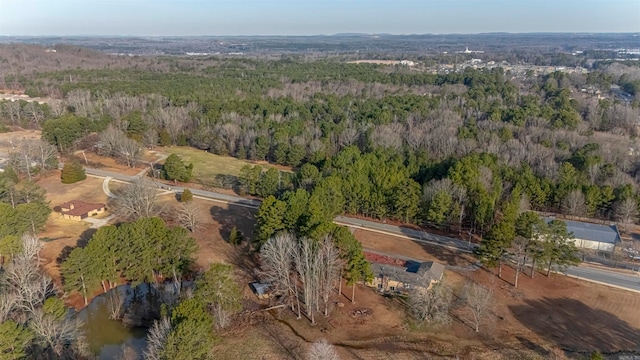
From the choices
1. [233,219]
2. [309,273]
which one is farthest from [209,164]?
[309,273]

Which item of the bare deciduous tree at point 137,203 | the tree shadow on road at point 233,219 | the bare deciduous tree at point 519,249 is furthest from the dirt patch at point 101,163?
the bare deciduous tree at point 519,249

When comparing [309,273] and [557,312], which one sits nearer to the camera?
[309,273]

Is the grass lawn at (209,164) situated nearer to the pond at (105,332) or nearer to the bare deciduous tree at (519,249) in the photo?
the pond at (105,332)

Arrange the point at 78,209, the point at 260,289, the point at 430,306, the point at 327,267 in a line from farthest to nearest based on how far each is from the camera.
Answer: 1. the point at 78,209
2. the point at 260,289
3. the point at 327,267
4. the point at 430,306

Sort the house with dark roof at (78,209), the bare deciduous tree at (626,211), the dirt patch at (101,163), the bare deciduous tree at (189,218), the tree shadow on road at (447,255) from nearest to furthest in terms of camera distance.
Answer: the tree shadow on road at (447,255)
the bare deciduous tree at (189,218)
the bare deciduous tree at (626,211)
the house with dark roof at (78,209)
the dirt patch at (101,163)

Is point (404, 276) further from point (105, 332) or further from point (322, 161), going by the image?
point (322, 161)

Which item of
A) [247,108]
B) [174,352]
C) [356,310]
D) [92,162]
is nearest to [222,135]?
[247,108]

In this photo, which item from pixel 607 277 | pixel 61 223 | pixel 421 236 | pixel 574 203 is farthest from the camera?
pixel 574 203
